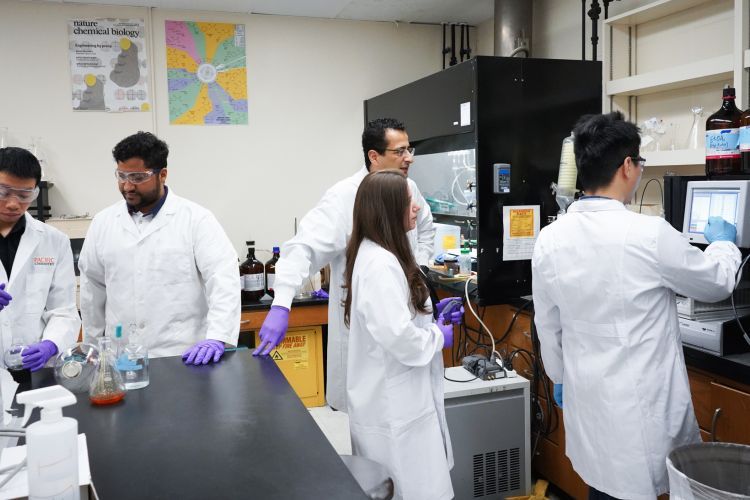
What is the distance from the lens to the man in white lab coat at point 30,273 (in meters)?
1.73

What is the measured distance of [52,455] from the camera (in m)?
0.86

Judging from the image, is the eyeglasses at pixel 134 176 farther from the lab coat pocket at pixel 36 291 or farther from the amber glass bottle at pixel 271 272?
the amber glass bottle at pixel 271 272

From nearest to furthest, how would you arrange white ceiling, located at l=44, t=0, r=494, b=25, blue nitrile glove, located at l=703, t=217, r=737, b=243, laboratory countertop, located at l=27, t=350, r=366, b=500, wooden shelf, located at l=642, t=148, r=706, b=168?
laboratory countertop, located at l=27, t=350, r=366, b=500
blue nitrile glove, located at l=703, t=217, r=737, b=243
wooden shelf, located at l=642, t=148, r=706, b=168
white ceiling, located at l=44, t=0, r=494, b=25

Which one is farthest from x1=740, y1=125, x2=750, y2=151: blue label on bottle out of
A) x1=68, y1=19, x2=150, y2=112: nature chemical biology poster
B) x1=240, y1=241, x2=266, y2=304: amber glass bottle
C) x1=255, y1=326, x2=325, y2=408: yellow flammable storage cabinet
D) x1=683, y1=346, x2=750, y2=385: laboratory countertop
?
x1=68, y1=19, x2=150, y2=112: nature chemical biology poster

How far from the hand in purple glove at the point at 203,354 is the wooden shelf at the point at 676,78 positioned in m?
2.29

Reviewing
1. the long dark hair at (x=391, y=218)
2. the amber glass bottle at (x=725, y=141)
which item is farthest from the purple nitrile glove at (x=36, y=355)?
the amber glass bottle at (x=725, y=141)

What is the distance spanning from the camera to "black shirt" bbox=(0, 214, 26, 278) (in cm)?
183

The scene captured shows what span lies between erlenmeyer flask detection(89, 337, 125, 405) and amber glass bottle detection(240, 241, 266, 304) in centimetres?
209

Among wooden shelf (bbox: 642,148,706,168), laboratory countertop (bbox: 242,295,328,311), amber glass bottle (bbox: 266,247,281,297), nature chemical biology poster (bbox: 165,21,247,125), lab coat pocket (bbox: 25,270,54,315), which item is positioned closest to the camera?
lab coat pocket (bbox: 25,270,54,315)

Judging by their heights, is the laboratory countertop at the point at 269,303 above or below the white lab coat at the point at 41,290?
below

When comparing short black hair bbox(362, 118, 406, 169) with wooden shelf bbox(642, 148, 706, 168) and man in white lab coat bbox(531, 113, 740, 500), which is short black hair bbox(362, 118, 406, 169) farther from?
wooden shelf bbox(642, 148, 706, 168)

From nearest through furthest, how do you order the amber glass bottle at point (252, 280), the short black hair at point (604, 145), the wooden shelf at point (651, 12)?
1. the short black hair at point (604, 145)
2. the wooden shelf at point (651, 12)
3. the amber glass bottle at point (252, 280)

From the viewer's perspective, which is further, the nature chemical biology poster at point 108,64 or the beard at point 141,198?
the nature chemical biology poster at point 108,64

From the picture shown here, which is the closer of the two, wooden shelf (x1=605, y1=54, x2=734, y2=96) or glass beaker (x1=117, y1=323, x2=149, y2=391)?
glass beaker (x1=117, y1=323, x2=149, y2=391)
